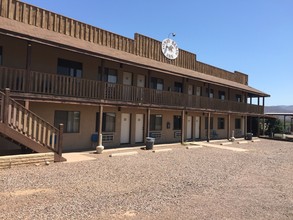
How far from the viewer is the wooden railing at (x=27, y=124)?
9.80m

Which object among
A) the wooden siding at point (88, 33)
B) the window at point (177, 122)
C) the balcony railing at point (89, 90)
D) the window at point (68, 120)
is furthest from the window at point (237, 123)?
the window at point (68, 120)

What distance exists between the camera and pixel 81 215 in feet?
18.6

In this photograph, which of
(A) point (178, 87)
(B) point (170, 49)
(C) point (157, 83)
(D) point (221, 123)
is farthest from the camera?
(D) point (221, 123)

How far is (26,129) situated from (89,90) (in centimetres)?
480

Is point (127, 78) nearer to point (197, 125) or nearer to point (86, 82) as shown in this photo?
point (86, 82)

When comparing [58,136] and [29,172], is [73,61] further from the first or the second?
[29,172]

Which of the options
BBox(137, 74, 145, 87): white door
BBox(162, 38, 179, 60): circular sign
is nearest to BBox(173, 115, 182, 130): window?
BBox(137, 74, 145, 87): white door

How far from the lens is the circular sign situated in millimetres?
22895

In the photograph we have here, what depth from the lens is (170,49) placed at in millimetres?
23594

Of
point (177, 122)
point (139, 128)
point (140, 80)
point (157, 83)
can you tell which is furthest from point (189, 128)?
point (140, 80)

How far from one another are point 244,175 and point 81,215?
710 centimetres

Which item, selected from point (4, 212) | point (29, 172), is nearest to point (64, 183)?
point (29, 172)

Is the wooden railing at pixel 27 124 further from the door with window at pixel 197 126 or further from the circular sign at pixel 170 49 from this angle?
the door with window at pixel 197 126

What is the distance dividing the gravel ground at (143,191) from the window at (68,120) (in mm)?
3925
